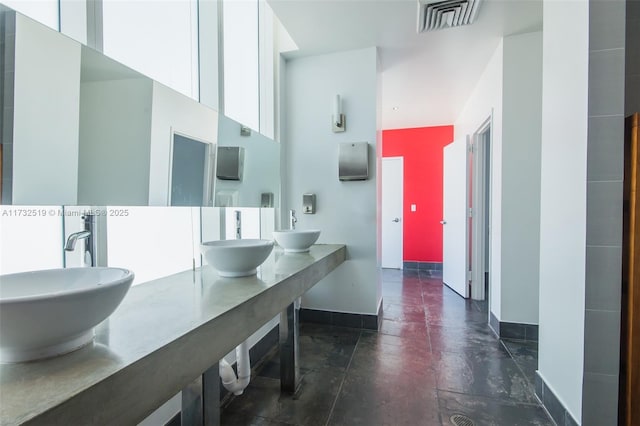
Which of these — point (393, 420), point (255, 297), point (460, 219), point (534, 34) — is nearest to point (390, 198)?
point (460, 219)

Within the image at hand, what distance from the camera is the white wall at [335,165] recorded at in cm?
261

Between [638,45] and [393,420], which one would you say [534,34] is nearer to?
[638,45]

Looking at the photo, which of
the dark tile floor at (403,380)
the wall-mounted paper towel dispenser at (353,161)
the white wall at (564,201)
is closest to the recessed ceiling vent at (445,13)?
the white wall at (564,201)

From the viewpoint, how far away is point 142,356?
2.07 feet

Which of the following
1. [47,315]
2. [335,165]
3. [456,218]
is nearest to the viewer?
[47,315]

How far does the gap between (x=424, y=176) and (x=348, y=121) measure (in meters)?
2.80

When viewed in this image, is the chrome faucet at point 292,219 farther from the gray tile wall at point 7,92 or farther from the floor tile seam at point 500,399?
the gray tile wall at point 7,92

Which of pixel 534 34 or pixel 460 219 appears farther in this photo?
pixel 460 219

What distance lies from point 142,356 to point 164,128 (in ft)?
3.40

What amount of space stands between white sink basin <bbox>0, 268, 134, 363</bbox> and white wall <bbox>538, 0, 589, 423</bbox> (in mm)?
1764

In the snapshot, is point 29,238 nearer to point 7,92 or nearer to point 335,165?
point 7,92

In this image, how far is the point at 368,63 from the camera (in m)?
2.58

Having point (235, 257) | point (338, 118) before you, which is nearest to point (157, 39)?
point (235, 257)

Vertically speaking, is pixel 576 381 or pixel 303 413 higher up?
pixel 576 381
